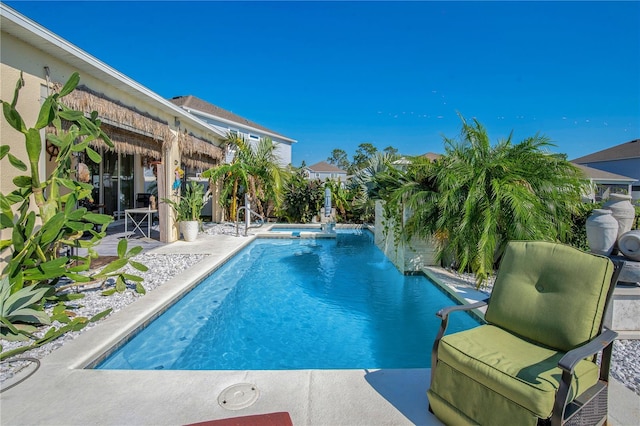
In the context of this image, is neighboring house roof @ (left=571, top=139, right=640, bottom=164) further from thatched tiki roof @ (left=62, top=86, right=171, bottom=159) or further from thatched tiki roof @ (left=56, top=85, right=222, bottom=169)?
thatched tiki roof @ (left=62, top=86, right=171, bottom=159)

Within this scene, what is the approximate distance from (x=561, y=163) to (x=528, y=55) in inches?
341

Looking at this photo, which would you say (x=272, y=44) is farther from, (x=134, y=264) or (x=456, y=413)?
(x=456, y=413)

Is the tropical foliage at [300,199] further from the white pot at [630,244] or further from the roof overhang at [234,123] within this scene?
the white pot at [630,244]

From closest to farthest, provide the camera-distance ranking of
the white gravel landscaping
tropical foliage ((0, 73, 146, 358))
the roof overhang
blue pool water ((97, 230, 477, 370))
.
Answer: the white gravel landscaping
tropical foliage ((0, 73, 146, 358))
blue pool water ((97, 230, 477, 370))
the roof overhang

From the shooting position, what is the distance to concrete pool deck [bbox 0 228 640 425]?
96.9 inches

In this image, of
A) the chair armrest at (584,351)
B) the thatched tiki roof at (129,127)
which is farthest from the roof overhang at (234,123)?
the chair armrest at (584,351)

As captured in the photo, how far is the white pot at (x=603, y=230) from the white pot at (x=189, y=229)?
9217mm

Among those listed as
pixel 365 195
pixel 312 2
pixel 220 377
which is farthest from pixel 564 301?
pixel 312 2

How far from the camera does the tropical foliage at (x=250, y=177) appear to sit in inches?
591

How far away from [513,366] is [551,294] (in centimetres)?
76

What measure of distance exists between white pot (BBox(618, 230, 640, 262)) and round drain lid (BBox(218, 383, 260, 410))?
187 inches

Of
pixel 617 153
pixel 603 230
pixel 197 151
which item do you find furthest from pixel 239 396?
pixel 617 153

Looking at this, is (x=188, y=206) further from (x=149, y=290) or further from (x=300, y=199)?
(x=300, y=199)

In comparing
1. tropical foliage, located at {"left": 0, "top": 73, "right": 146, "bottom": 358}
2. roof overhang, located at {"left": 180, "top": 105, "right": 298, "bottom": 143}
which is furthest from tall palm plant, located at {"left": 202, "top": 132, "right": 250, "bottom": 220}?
tropical foliage, located at {"left": 0, "top": 73, "right": 146, "bottom": 358}
